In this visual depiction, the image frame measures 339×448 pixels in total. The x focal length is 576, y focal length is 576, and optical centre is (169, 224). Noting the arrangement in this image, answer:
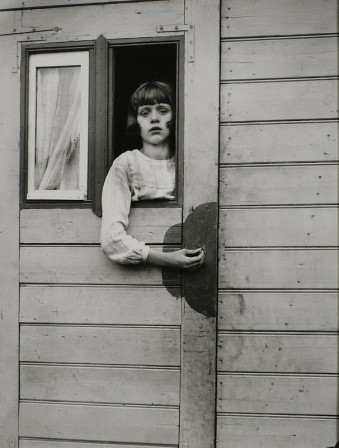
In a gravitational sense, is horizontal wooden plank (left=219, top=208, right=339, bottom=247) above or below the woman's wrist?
above

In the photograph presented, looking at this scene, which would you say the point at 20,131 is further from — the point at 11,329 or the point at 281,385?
the point at 281,385

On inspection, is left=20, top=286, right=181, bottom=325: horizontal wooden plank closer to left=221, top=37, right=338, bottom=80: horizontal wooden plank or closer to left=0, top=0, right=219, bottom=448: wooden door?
left=0, top=0, right=219, bottom=448: wooden door

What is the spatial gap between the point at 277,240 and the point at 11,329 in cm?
165

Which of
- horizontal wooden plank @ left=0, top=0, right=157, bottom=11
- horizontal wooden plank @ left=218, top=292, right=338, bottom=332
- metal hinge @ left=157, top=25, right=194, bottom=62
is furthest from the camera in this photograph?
horizontal wooden plank @ left=0, top=0, right=157, bottom=11

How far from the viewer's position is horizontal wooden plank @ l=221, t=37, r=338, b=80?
3.23 metres

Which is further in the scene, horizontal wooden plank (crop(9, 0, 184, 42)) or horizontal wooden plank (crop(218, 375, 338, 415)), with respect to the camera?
horizontal wooden plank (crop(9, 0, 184, 42))

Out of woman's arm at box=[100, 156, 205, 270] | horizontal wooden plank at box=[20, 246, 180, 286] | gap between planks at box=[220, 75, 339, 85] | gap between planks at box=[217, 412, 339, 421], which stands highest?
gap between planks at box=[220, 75, 339, 85]

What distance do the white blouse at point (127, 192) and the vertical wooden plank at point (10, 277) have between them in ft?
1.86

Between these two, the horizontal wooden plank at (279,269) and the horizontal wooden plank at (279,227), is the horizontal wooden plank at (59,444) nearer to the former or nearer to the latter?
the horizontal wooden plank at (279,269)

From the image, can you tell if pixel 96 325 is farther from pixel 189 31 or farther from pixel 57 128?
pixel 189 31

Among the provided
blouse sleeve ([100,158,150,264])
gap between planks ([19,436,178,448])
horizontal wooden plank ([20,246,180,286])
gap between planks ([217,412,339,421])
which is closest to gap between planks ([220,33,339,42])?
blouse sleeve ([100,158,150,264])

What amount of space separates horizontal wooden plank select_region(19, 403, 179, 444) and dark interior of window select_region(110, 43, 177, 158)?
1.50 metres

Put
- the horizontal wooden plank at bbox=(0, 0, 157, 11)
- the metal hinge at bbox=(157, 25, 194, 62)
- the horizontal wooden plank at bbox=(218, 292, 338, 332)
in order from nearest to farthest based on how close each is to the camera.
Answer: the horizontal wooden plank at bbox=(218, 292, 338, 332), the metal hinge at bbox=(157, 25, 194, 62), the horizontal wooden plank at bbox=(0, 0, 157, 11)

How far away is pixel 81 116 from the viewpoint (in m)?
3.43
